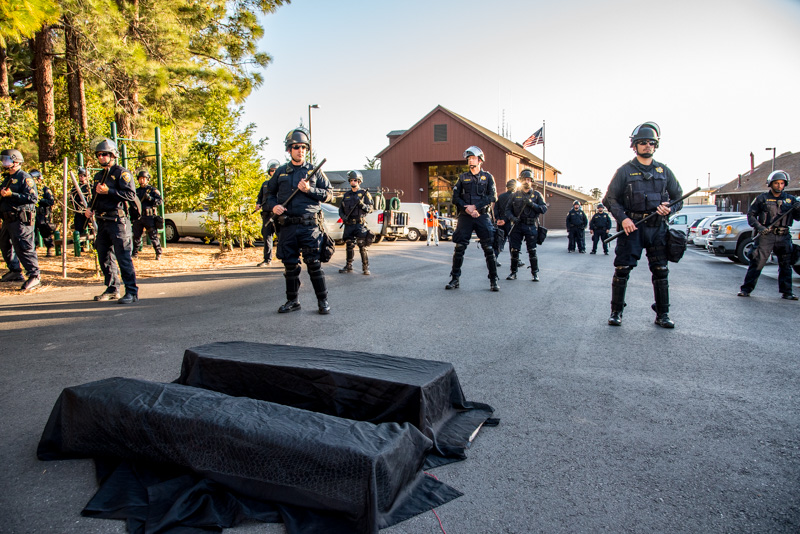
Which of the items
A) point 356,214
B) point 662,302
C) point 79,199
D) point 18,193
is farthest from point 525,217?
point 79,199

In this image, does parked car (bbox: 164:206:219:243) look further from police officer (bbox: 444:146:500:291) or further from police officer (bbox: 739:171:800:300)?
police officer (bbox: 739:171:800:300)

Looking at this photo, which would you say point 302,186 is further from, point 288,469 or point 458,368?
point 288,469

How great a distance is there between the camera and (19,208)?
8227mm

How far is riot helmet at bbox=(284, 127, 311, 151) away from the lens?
625 cm

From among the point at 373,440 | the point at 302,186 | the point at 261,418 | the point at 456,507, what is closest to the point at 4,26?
the point at 302,186

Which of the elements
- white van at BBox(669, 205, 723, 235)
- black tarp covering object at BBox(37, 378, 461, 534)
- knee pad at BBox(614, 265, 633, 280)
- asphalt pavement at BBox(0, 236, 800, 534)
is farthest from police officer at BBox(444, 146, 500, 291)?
white van at BBox(669, 205, 723, 235)

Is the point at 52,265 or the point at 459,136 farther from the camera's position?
the point at 459,136

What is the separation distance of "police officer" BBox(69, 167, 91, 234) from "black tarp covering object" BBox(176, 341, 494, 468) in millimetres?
7864

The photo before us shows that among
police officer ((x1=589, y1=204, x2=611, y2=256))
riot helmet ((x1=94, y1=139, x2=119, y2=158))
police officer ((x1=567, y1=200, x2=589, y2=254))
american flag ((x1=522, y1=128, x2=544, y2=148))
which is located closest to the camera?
riot helmet ((x1=94, y1=139, x2=119, y2=158))

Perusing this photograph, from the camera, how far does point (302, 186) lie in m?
6.19

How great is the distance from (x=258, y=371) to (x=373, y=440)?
1.22m

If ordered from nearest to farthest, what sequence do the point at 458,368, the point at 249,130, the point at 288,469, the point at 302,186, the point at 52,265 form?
the point at 288,469 → the point at 458,368 → the point at 302,186 → the point at 52,265 → the point at 249,130

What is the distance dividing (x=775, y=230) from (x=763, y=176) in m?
62.5

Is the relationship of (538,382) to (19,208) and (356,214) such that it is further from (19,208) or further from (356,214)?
(19,208)
